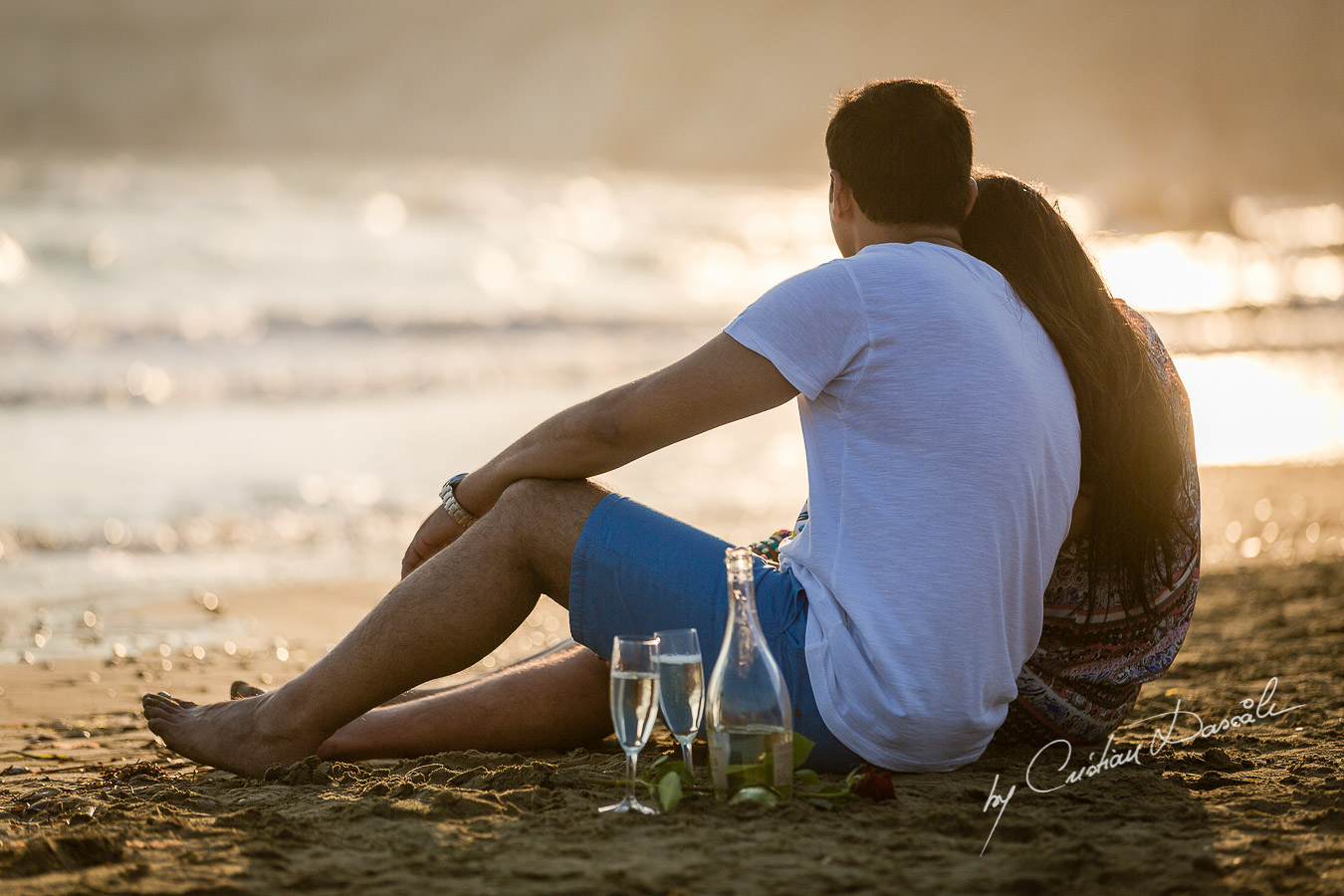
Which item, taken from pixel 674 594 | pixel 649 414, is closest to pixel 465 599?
pixel 674 594

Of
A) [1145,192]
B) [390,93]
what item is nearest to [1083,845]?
[1145,192]

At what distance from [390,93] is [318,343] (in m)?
40.2

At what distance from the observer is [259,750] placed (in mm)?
2684

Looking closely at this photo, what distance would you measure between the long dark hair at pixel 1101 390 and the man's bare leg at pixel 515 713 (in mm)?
1196

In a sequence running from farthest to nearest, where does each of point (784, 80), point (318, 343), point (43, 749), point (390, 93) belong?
1. point (784, 80)
2. point (390, 93)
3. point (318, 343)
4. point (43, 749)

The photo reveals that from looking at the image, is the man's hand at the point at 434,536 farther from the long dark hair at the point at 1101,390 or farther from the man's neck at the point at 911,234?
the long dark hair at the point at 1101,390

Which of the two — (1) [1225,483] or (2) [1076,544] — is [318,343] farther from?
(2) [1076,544]

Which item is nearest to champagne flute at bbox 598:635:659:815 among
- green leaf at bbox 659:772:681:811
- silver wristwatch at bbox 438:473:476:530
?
green leaf at bbox 659:772:681:811

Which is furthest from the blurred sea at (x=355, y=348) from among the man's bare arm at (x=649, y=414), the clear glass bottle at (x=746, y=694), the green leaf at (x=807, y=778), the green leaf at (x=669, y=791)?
the green leaf at (x=669, y=791)

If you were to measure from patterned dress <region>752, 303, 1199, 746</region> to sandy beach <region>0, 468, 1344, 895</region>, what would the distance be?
0.40 ft

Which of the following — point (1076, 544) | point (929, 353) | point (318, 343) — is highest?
point (318, 343)

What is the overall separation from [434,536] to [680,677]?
0.89 meters

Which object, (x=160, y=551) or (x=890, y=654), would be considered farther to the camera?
(x=160, y=551)

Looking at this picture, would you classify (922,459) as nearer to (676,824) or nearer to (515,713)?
(676,824)
